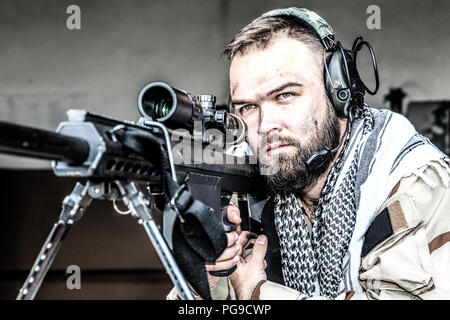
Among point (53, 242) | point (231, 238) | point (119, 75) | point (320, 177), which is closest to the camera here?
point (53, 242)

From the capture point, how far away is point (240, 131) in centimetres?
159

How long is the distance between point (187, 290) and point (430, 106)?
3.37 m

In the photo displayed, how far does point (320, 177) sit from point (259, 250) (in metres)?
0.34

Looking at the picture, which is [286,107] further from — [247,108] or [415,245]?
[415,245]

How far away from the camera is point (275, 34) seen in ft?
5.69

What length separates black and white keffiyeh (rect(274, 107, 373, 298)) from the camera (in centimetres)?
162

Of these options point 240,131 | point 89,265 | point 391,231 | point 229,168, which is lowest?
point 89,265

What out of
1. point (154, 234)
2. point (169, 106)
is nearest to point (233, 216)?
point (169, 106)

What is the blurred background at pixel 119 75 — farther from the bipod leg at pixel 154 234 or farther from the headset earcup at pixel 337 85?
the bipod leg at pixel 154 234

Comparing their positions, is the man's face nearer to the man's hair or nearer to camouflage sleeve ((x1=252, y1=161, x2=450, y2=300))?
the man's hair

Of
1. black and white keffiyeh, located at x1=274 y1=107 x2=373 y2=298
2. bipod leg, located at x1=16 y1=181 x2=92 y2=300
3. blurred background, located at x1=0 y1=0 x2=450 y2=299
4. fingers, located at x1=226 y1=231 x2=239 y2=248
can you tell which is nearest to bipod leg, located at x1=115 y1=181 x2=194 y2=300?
bipod leg, located at x1=16 y1=181 x2=92 y2=300

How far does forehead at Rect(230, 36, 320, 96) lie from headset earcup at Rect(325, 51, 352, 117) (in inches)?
2.0
